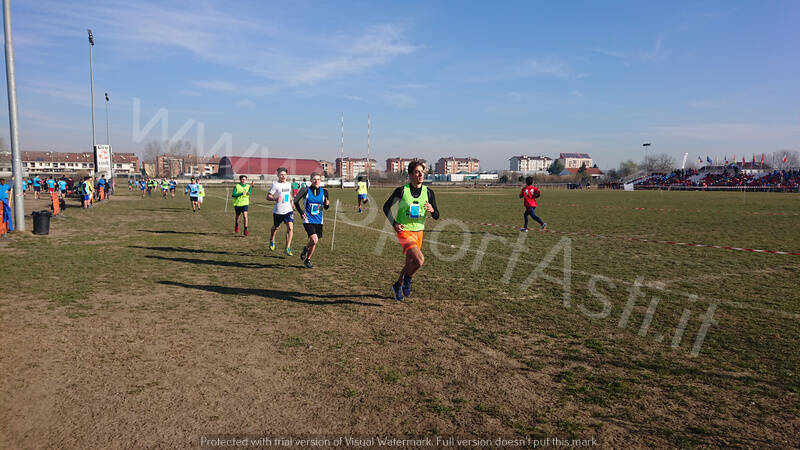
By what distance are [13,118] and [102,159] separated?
2796 centimetres

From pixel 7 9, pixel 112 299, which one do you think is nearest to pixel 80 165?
pixel 7 9

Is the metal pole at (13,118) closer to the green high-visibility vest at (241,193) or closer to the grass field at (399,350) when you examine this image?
the grass field at (399,350)

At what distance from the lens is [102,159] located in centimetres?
3916

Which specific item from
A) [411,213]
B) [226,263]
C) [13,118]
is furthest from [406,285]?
[13,118]

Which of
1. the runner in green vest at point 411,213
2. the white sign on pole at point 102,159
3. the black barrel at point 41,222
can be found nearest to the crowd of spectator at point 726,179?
the runner in green vest at point 411,213

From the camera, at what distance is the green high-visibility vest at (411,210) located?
7.10 meters

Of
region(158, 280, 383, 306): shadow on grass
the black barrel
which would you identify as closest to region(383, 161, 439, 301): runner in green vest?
region(158, 280, 383, 306): shadow on grass

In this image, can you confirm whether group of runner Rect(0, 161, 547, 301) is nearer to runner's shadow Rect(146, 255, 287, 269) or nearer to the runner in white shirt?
the runner in white shirt

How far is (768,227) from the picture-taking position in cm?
1820

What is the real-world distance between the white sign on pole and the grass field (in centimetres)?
3286

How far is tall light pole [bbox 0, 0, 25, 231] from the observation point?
14.4 meters

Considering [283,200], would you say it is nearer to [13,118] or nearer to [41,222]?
[41,222]

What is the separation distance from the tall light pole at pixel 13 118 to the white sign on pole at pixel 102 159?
87.1ft

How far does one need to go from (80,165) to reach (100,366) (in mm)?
146783
